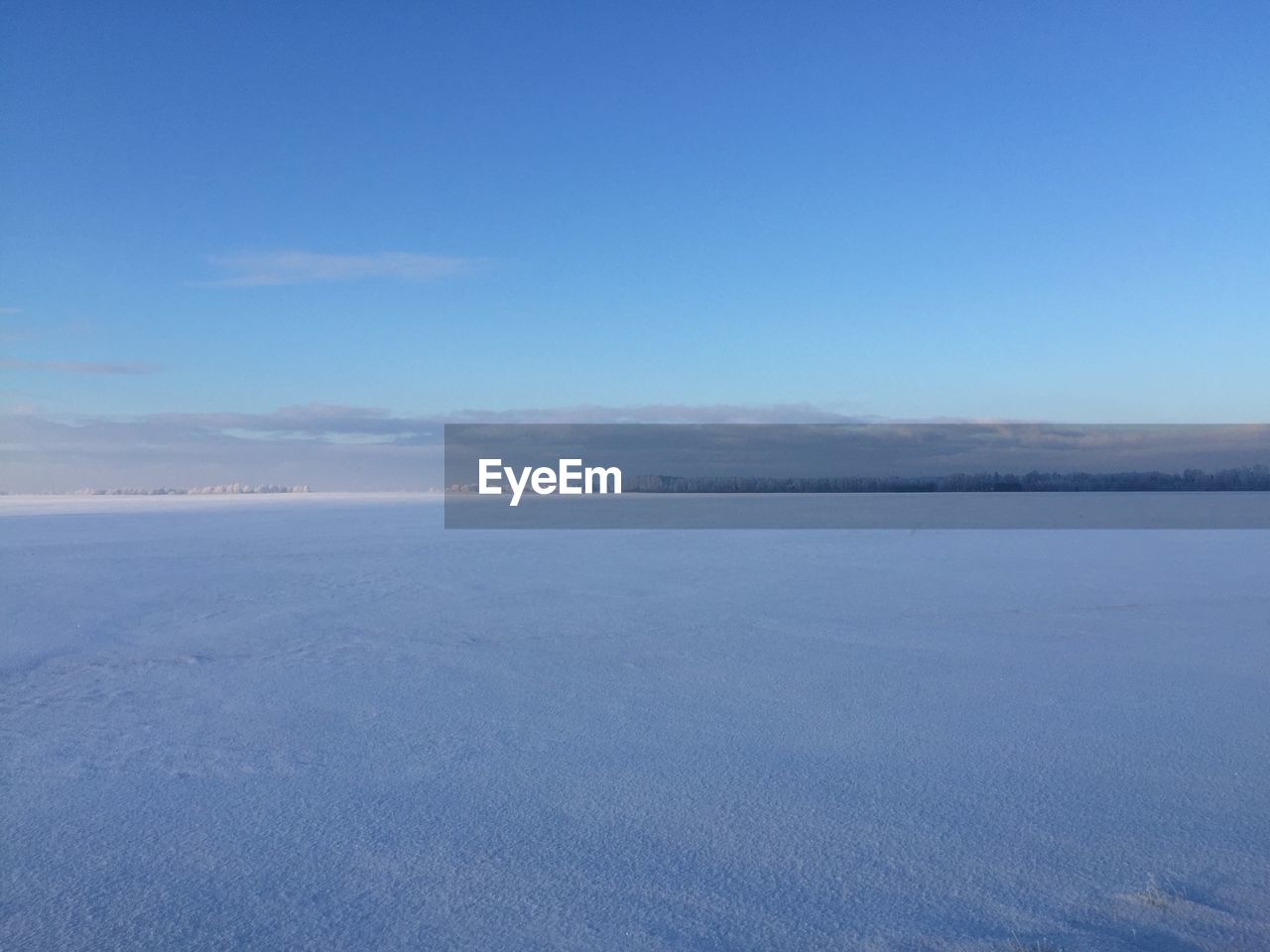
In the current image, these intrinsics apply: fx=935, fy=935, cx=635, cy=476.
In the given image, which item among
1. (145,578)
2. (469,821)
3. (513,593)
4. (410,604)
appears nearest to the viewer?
(469,821)

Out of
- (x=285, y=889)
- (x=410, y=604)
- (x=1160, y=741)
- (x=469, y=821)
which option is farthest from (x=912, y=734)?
(x=410, y=604)

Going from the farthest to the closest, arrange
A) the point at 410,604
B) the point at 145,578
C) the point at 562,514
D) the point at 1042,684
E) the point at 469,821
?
the point at 562,514 → the point at 145,578 → the point at 410,604 → the point at 1042,684 → the point at 469,821

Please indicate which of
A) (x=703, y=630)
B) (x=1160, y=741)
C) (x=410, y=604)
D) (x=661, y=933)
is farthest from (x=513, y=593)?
(x=661, y=933)

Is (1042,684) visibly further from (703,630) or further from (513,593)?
(513,593)

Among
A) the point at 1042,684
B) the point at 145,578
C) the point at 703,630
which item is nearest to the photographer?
the point at 1042,684

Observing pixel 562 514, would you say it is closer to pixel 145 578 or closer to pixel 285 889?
pixel 145 578

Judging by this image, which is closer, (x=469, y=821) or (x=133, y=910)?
(x=133, y=910)
